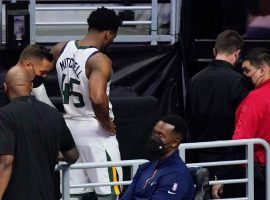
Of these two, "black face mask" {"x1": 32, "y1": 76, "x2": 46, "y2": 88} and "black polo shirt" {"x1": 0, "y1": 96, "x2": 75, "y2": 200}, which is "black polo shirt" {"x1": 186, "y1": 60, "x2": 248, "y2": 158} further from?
"black polo shirt" {"x1": 0, "y1": 96, "x2": 75, "y2": 200}

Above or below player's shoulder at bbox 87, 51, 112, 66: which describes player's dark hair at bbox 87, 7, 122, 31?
above

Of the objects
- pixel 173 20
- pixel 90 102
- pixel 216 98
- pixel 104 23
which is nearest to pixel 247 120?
pixel 216 98

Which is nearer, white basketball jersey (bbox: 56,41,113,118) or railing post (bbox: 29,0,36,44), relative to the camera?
white basketball jersey (bbox: 56,41,113,118)

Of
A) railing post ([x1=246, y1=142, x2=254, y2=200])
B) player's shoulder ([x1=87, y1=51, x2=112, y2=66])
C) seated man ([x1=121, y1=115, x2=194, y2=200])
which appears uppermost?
player's shoulder ([x1=87, y1=51, x2=112, y2=66])

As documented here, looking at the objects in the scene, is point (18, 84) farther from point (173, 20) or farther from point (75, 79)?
point (173, 20)

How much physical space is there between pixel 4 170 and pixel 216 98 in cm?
242

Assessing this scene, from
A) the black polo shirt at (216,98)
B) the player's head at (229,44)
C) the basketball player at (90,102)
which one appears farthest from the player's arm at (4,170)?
the player's head at (229,44)

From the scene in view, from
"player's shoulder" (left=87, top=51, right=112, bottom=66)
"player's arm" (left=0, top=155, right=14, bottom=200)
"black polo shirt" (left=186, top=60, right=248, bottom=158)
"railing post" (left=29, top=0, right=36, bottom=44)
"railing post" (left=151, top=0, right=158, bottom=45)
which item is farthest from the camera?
"railing post" (left=151, top=0, right=158, bottom=45)

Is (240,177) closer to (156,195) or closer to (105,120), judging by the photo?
(105,120)

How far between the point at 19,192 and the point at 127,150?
2.43 meters

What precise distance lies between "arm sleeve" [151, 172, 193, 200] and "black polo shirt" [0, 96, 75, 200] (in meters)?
0.77

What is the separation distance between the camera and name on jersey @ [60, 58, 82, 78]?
675 cm

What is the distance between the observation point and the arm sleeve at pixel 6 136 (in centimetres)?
566

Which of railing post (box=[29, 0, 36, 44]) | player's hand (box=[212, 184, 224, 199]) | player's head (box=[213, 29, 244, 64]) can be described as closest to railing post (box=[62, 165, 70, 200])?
player's hand (box=[212, 184, 224, 199])
